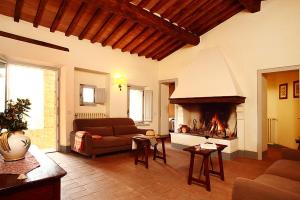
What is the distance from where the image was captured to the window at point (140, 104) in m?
7.16

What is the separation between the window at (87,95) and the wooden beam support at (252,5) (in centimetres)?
467

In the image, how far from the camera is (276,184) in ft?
6.64

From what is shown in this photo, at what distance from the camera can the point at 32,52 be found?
451cm

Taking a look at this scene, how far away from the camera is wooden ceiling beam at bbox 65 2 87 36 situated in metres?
4.29

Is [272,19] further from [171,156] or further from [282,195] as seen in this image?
[282,195]

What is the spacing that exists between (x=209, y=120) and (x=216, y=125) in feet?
1.41

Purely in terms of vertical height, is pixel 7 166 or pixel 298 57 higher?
pixel 298 57

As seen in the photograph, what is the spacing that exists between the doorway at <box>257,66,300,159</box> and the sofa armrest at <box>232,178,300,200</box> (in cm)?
372

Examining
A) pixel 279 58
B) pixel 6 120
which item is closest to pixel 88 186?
pixel 6 120

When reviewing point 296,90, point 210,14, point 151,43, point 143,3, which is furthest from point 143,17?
point 296,90

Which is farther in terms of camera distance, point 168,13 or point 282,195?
point 168,13

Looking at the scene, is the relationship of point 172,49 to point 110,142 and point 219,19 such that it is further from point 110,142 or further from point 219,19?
point 110,142

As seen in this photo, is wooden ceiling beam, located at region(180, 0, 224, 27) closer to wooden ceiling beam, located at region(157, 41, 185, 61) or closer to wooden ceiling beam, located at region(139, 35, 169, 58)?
wooden ceiling beam, located at region(139, 35, 169, 58)

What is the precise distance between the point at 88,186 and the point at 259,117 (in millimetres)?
4259
